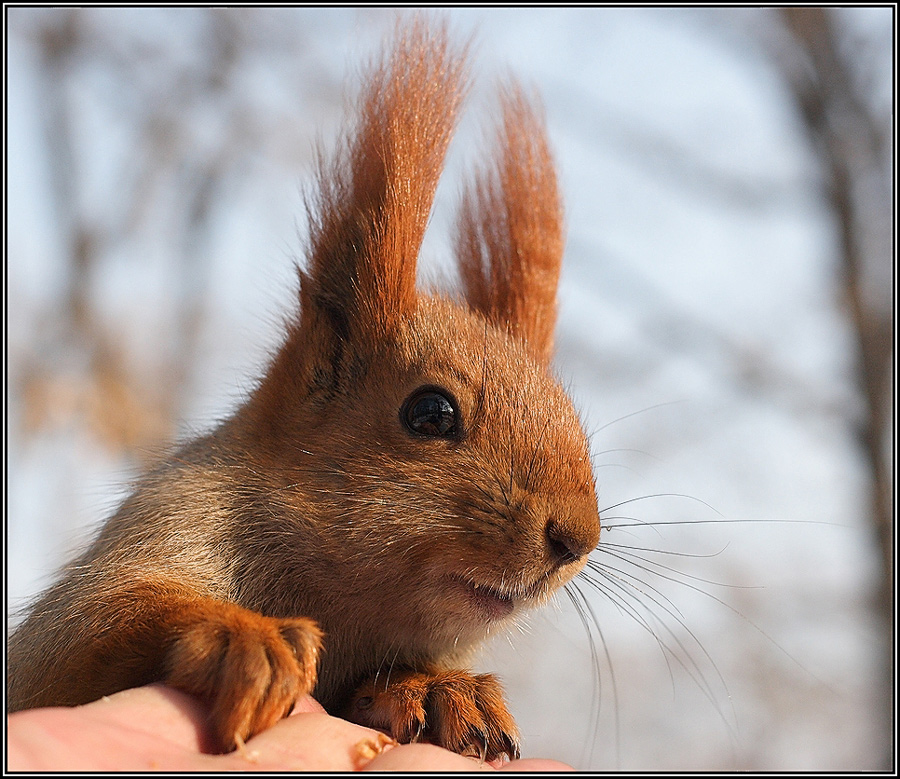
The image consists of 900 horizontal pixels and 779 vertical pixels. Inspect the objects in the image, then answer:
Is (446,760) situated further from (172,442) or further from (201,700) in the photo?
(172,442)

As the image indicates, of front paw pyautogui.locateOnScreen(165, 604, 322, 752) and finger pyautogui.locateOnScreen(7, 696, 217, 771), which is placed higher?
front paw pyautogui.locateOnScreen(165, 604, 322, 752)

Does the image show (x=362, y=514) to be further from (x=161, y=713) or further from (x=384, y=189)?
(x=384, y=189)

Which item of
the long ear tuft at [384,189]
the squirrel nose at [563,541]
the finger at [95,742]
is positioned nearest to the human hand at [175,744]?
the finger at [95,742]

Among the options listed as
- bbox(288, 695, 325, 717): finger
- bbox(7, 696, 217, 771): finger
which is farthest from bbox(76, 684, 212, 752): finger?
bbox(288, 695, 325, 717): finger

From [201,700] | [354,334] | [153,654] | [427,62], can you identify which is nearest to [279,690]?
[201,700]

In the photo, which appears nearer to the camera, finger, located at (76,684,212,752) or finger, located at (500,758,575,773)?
finger, located at (76,684,212,752)

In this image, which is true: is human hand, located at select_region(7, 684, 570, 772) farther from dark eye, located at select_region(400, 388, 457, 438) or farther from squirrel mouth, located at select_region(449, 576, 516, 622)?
dark eye, located at select_region(400, 388, 457, 438)

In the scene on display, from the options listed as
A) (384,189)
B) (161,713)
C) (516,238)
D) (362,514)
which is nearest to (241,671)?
(161,713)

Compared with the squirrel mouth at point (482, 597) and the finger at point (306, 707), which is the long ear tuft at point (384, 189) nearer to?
the squirrel mouth at point (482, 597)
